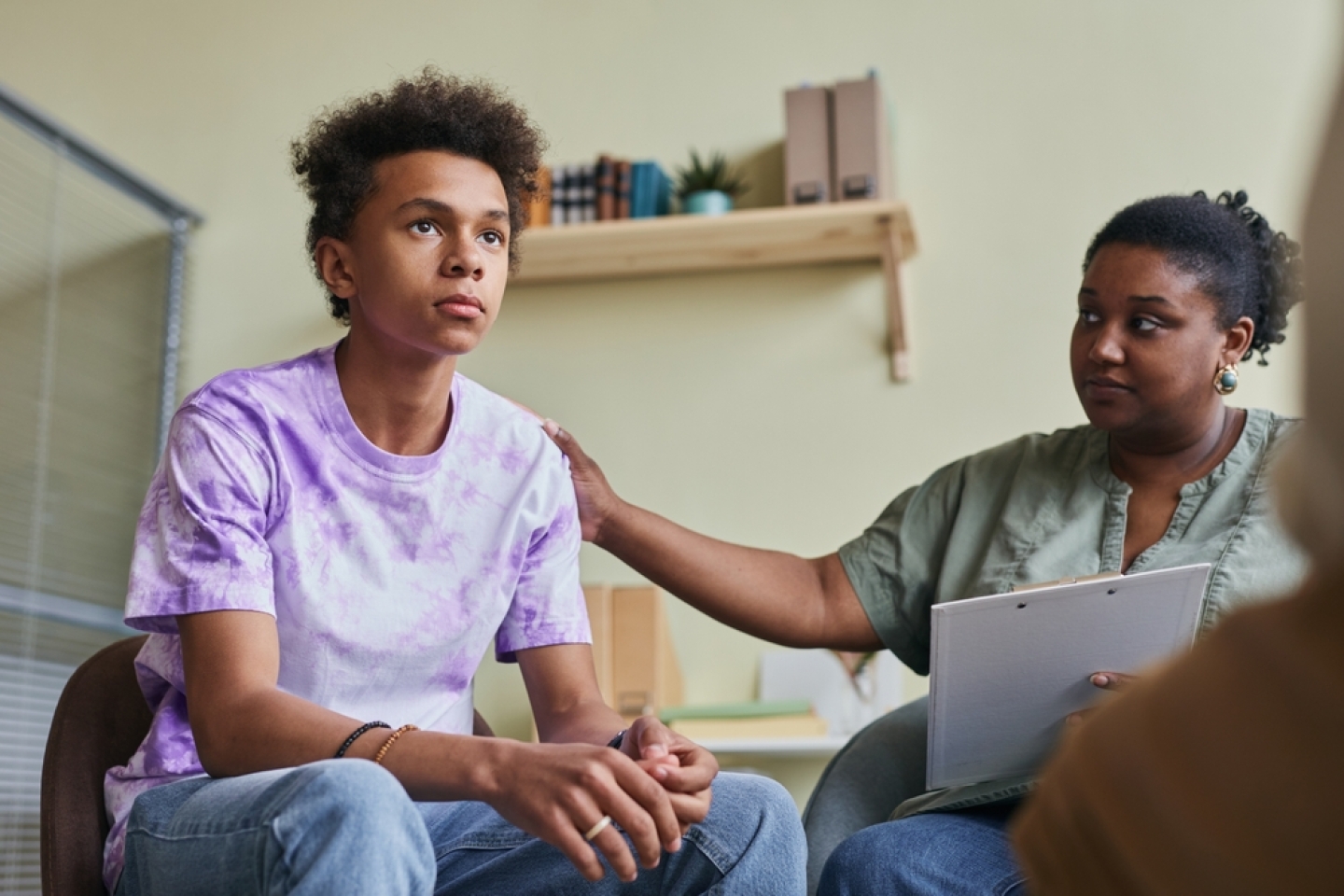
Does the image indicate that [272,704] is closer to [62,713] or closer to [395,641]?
[395,641]

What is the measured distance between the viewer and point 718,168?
327 cm

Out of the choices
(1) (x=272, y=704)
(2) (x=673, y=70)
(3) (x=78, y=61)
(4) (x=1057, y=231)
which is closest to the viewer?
(1) (x=272, y=704)

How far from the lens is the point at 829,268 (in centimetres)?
329

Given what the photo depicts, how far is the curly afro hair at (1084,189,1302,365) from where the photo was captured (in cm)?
175

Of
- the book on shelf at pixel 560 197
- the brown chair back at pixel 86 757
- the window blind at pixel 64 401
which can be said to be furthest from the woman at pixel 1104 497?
the window blind at pixel 64 401

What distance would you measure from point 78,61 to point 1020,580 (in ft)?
10.8

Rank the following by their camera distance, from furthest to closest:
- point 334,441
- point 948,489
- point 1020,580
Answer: point 948,489 → point 1020,580 → point 334,441

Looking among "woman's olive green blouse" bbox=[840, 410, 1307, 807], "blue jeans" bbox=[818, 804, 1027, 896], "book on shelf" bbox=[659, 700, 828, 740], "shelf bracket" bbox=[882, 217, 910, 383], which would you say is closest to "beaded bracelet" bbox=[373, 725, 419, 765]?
"blue jeans" bbox=[818, 804, 1027, 896]

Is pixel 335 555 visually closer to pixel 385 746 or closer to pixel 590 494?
pixel 385 746

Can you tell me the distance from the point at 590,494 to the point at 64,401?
2.01 meters

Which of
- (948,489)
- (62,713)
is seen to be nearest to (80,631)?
(62,713)

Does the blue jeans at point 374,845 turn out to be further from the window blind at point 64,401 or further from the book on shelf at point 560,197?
the book on shelf at point 560,197

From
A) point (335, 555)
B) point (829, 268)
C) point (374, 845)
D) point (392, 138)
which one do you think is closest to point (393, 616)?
point (335, 555)

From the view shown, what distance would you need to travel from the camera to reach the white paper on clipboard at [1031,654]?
1.44m
